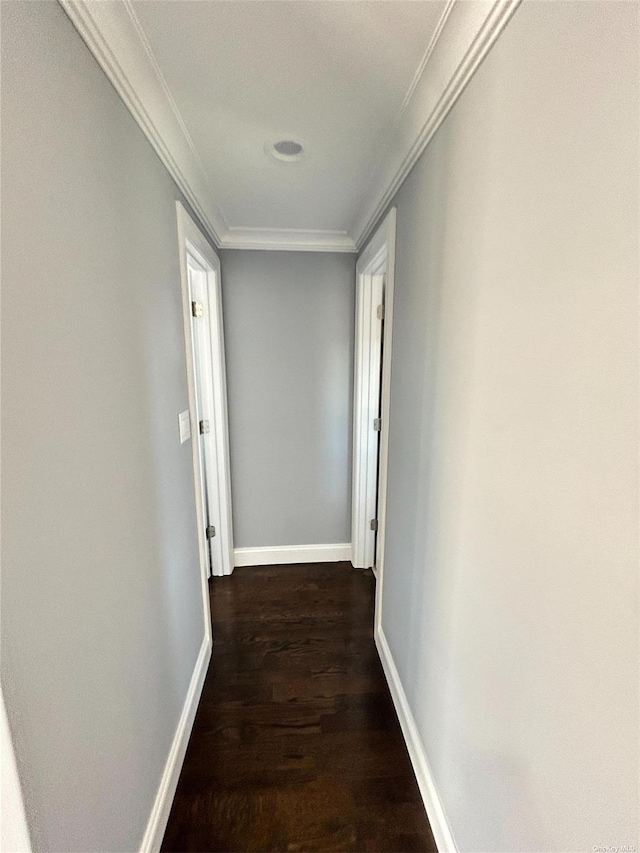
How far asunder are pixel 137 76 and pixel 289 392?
5.55 ft

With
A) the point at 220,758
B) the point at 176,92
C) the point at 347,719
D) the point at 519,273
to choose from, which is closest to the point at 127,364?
the point at 176,92

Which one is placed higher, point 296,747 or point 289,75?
point 289,75

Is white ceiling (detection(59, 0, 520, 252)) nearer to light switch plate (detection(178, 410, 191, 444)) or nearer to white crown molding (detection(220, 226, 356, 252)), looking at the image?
white crown molding (detection(220, 226, 356, 252))

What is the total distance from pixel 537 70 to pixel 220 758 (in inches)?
85.2

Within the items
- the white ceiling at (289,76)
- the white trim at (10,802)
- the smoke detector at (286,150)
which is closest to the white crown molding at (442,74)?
the white ceiling at (289,76)

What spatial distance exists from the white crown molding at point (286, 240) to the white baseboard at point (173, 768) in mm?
2191

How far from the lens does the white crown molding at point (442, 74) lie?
2.58 feet

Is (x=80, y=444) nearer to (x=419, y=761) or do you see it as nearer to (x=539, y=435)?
(x=539, y=435)

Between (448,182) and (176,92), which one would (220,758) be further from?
(176,92)

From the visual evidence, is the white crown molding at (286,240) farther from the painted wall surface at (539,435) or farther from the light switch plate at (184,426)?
the light switch plate at (184,426)

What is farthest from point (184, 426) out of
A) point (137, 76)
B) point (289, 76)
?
point (289, 76)

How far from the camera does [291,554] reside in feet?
8.95

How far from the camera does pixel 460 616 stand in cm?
103

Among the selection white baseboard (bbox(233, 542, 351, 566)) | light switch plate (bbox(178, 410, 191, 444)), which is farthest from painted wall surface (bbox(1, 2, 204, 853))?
white baseboard (bbox(233, 542, 351, 566))
